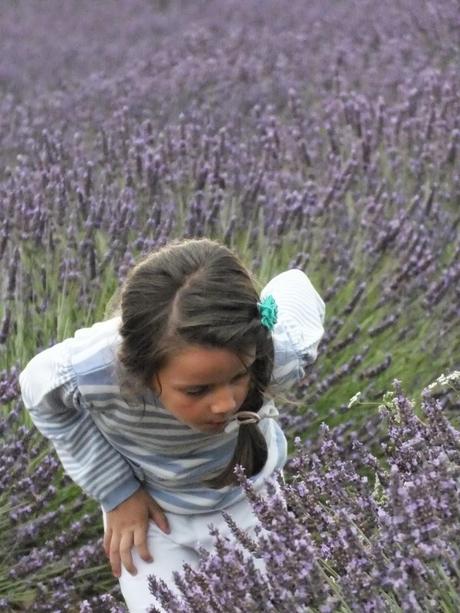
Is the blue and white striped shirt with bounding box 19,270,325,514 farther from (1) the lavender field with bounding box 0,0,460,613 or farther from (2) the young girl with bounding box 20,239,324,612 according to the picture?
(1) the lavender field with bounding box 0,0,460,613

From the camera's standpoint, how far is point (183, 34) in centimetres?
595

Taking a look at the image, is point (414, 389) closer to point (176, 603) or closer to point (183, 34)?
point (176, 603)

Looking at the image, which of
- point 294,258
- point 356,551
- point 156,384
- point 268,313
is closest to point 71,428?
point 156,384

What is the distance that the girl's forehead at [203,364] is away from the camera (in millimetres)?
1942

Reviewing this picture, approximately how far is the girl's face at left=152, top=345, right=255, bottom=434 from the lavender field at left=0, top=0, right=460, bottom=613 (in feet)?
0.48

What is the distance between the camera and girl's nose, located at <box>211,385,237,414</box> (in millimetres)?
1952

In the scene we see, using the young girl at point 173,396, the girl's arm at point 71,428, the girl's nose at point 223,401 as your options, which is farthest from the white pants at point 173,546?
the girl's nose at point 223,401

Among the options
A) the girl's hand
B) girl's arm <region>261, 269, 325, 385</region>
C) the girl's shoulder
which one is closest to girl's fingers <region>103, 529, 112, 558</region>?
the girl's hand

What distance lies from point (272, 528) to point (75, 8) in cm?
633

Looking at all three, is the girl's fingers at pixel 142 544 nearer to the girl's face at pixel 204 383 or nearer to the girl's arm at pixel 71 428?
the girl's arm at pixel 71 428

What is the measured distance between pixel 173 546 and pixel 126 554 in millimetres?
109

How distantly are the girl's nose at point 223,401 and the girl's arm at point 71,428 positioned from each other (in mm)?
281

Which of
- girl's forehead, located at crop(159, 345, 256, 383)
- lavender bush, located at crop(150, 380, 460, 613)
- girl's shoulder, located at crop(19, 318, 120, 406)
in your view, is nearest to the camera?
lavender bush, located at crop(150, 380, 460, 613)

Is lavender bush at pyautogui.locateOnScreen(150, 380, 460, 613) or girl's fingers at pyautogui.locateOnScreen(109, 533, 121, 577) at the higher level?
lavender bush at pyautogui.locateOnScreen(150, 380, 460, 613)
